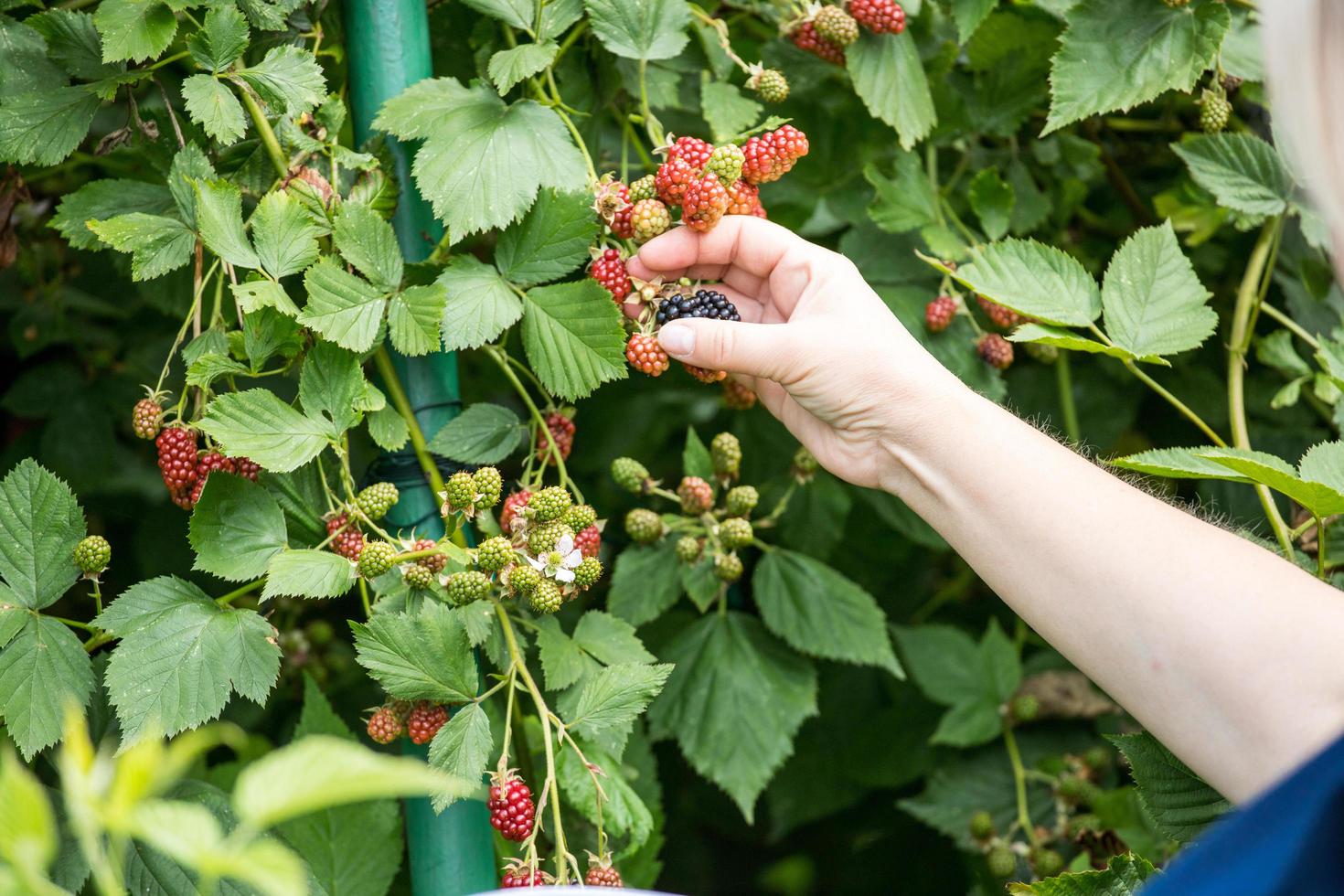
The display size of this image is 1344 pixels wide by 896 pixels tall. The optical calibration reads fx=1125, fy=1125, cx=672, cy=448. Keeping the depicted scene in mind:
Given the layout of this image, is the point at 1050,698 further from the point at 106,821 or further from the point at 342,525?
the point at 106,821

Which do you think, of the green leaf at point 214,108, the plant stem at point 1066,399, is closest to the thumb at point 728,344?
the green leaf at point 214,108

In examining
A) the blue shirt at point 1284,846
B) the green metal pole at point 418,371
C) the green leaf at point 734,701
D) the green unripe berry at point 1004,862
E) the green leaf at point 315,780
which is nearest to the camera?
the green leaf at point 315,780

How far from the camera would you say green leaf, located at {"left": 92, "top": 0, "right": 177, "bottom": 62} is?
1013 millimetres

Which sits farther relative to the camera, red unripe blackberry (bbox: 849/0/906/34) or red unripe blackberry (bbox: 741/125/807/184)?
red unripe blackberry (bbox: 849/0/906/34)

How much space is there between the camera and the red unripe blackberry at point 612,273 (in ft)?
3.63

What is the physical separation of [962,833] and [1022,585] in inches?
30.7

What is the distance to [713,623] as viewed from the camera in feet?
4.76

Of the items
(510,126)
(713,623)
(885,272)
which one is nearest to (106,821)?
(510,126)

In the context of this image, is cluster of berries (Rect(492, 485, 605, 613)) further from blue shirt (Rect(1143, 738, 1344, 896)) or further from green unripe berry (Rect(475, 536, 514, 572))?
blue shirt (Rect(1143, 738, 1344, 896))

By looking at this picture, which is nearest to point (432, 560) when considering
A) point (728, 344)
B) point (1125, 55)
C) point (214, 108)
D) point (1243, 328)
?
point (728, 344)

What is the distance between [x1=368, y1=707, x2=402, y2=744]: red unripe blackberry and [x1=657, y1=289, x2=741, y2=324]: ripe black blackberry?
46 cm

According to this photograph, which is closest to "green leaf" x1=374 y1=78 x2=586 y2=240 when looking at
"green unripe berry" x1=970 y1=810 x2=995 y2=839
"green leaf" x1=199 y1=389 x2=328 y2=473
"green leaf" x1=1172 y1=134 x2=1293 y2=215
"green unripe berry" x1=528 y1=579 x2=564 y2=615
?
"green leaf" x1=199 y1=389 x2=328 y2=473

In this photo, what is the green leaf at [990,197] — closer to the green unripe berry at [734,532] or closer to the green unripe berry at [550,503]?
the green unripe berry at [734,532]

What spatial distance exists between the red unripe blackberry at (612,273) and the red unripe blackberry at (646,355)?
2.0 inches
